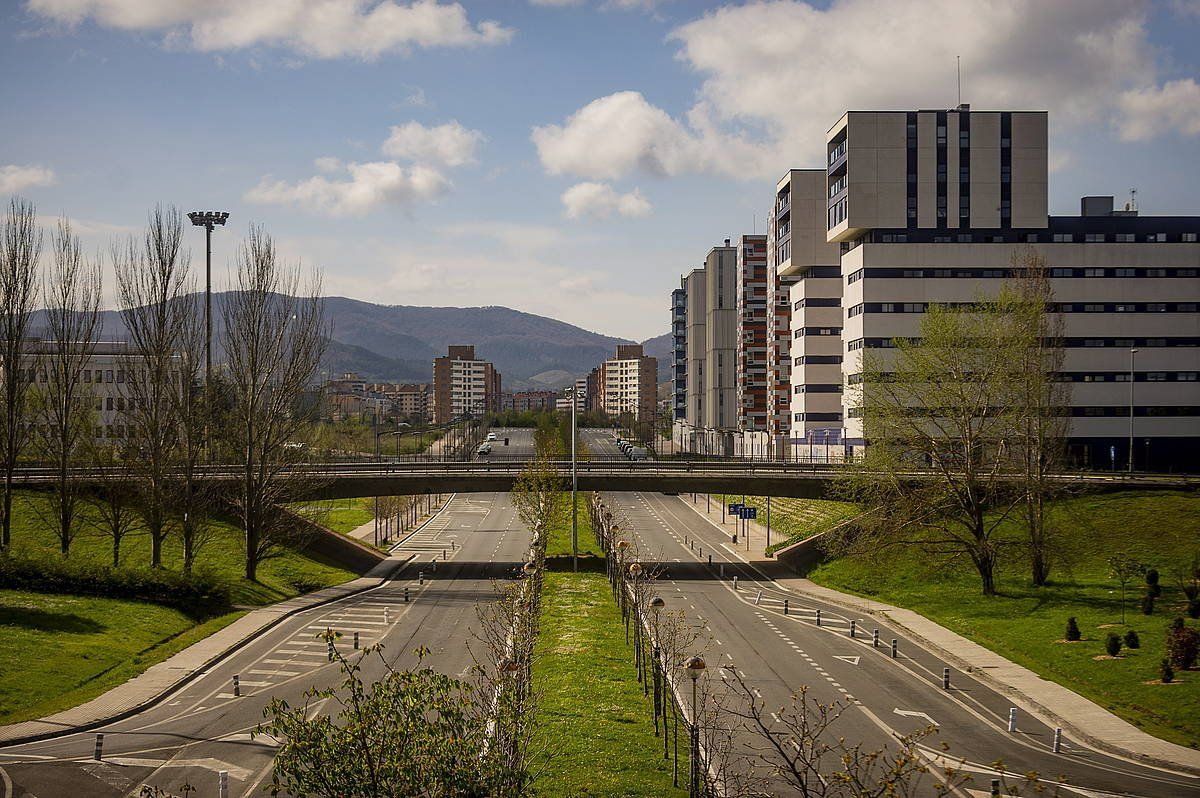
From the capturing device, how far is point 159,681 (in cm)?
3350

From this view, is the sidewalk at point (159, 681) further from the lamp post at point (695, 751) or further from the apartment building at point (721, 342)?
the apartment building at point (721, 342)

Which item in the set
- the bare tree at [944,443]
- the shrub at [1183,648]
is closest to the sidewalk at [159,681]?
the bare tree at [944,443]

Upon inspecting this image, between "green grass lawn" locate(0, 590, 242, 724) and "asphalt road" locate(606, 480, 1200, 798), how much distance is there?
2095 centimetres

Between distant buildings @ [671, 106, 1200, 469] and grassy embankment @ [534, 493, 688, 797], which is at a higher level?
distant buildings @ [671, 106, 1200, 469]

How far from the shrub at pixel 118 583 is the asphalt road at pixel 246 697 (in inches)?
176

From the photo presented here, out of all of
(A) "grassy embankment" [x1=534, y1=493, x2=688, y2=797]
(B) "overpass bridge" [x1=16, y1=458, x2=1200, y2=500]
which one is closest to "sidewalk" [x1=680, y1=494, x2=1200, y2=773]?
(B) "overpass bridge" [x1=16, y1=458, x2=1200, y2=500]

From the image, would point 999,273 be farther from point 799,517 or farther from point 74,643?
point 74,643

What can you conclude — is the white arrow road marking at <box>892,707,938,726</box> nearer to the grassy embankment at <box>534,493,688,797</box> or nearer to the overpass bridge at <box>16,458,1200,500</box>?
the grassy embankment at <box>534,493,688,797</box>

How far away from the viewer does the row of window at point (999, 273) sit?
84125 mm

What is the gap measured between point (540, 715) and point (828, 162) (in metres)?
79.8

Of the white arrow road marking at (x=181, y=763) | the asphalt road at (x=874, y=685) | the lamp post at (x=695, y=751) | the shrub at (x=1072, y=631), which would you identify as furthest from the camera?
the shrub at (x=1072, y=631)

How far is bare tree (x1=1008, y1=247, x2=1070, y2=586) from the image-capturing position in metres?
48.2

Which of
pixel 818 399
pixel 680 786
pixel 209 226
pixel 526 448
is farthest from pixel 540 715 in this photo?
pixel 526 448

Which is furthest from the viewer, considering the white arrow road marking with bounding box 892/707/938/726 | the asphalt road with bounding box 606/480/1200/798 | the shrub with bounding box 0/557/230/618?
the shrub with bounding box 0/557/230/618
